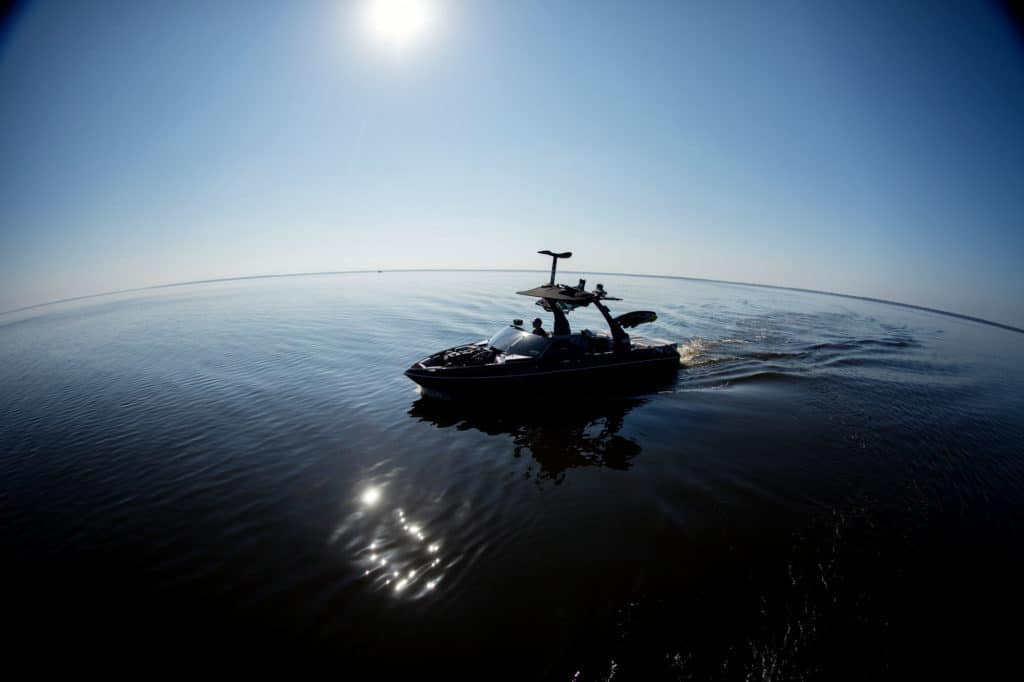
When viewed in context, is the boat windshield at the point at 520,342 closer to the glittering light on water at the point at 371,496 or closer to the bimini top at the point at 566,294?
the bimini top at the point at 566,294

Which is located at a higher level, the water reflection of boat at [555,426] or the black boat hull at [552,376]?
the black boat hull at [552,376]

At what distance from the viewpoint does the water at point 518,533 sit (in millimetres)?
4570

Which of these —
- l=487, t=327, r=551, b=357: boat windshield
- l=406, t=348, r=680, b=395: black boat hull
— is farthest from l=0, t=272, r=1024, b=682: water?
l=487, t=327, r=551, b=357: boat windshield

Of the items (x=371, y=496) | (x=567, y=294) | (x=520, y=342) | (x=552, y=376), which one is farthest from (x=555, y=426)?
(x=371, y=496)

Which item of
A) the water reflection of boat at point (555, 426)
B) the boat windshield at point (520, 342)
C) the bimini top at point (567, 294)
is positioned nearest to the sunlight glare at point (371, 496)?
the water reflection of boat at point (555, 426)

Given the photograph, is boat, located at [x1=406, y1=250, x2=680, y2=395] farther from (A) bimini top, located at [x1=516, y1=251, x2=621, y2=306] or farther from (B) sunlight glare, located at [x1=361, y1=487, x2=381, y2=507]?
(B) sunlight glare, located at [x1=361, y1=487, x2=381, y2=507]

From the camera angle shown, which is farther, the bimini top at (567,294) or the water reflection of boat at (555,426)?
the bimini top at (567,294)

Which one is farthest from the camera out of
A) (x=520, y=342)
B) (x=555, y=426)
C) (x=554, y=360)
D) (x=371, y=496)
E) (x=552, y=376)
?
(x=520, y=342)

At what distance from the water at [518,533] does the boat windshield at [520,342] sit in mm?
2145

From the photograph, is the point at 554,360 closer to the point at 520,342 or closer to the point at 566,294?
the point at 520,342

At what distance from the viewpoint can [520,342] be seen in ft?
43.7

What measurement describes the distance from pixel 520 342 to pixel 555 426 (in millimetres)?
3697

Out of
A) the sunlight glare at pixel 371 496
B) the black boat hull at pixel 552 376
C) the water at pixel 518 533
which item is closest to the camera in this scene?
the water at pixel 518 533

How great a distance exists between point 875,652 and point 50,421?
21.7 metres
